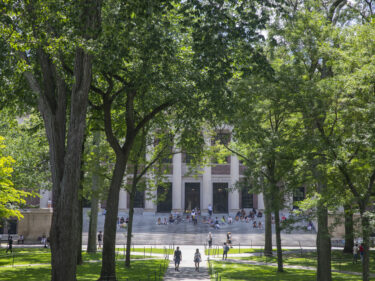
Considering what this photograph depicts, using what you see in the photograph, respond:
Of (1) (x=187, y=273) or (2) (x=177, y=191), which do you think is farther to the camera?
(2) (x=177, y=191)

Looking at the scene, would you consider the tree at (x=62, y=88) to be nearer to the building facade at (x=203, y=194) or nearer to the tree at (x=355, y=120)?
the tree at (x=355, y=120)

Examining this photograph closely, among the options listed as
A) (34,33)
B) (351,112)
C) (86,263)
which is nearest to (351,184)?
(351,112)

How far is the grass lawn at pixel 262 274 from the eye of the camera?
20156 millimetres

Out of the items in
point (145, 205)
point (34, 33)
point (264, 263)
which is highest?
point (34, 33)

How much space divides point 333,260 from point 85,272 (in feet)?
53.5

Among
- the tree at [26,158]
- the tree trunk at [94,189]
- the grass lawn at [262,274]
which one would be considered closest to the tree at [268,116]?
the grass lawn at [262,274]

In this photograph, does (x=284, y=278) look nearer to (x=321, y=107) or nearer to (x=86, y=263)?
(x=321, y=107)

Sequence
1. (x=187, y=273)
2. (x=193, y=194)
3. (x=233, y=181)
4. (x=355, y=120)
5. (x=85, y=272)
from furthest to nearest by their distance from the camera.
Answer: (x=193, y=194) → (x=233, y=181) → (x=187, y=273) → (x=85, y=272) → (x=355, y=120)

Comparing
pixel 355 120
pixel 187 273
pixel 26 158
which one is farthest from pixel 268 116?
pixel 26 158

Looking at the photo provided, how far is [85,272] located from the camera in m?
20.0

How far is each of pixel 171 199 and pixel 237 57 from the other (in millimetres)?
43692

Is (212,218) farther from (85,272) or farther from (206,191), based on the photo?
(85,272)

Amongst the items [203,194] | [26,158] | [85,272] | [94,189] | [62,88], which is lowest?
[85,272]

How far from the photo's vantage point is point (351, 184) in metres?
15.0
